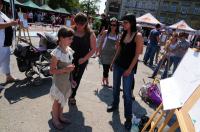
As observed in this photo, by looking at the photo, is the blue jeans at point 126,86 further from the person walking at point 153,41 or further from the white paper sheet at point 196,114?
the person walking at point 153,41

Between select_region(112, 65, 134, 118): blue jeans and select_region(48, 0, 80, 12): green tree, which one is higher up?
select_region(48, 0, 80, 12): green tree

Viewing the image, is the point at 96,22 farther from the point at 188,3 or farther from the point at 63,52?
the point at 188,3

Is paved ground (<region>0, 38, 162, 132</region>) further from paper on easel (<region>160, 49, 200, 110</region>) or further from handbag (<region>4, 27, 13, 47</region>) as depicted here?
paper on easel (<region>160, 49, 200, 110</region>)

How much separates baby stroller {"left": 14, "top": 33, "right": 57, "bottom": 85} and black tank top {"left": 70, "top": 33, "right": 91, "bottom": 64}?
1587mm

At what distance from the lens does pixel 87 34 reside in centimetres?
450

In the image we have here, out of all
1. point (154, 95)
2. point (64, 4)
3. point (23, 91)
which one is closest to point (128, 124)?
point (154, 95)

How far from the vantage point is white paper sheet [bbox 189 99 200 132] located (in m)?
2.06

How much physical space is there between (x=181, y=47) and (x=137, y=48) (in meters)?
4.64

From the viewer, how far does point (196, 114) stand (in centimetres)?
220

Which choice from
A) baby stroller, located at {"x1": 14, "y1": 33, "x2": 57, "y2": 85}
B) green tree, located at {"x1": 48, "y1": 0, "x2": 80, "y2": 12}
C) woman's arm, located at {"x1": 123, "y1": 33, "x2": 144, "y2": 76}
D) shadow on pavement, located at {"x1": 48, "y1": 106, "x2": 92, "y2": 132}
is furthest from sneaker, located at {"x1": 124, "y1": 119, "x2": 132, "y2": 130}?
green tree, located at {"x1": 48, "y1": 0, "x2": 80, "y2": 12}

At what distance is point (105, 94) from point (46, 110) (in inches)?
73.1

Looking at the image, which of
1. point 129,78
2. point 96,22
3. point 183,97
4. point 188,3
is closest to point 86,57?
point 129,78

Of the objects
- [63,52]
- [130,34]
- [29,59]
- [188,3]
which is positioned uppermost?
[188,3]

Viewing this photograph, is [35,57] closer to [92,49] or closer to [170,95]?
[92,49]
